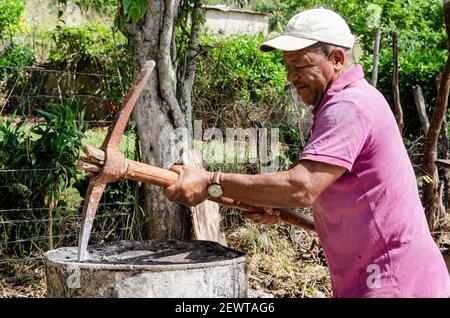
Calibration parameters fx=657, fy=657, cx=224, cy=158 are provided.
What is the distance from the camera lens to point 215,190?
2379 mm

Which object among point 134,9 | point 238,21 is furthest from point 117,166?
point 238,21

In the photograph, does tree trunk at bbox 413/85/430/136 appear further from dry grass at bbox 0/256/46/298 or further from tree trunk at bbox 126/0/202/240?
dry grass at bbox 0/256/46/298

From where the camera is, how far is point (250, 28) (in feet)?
67.5

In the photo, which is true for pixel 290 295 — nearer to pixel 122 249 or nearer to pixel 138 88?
pixel 122 249

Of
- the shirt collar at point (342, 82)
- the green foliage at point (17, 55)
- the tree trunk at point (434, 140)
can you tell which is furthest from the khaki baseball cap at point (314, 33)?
the green foliage at point (17, 55)

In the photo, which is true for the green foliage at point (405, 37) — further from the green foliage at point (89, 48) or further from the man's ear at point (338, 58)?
the man's ear at point (338, 58)

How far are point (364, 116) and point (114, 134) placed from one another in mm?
957

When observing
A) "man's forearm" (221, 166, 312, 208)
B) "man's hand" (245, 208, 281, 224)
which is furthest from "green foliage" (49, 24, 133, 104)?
"man's forearm" (221, 166, 312, 208)

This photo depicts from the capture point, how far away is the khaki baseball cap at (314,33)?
2.36m

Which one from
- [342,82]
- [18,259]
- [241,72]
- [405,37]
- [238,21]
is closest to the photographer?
[342,82]

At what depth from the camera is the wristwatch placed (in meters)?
2.38

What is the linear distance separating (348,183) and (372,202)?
0.11m

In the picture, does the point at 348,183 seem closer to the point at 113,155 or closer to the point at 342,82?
the point at 342,82

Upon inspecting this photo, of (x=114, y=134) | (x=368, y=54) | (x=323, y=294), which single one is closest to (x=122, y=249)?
(x=114, y=134)
